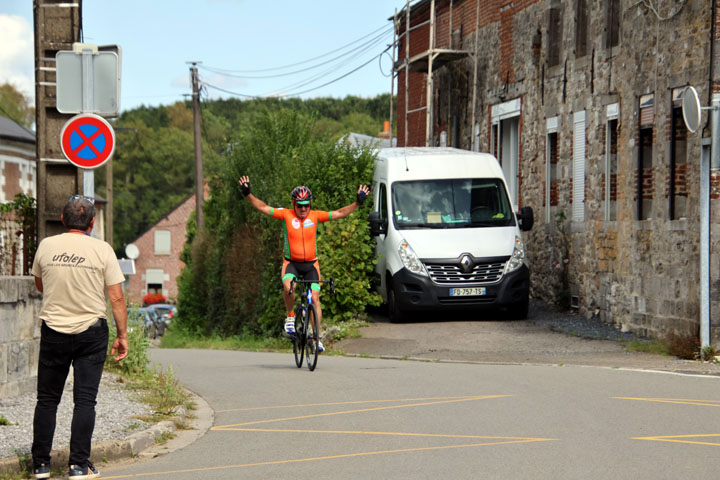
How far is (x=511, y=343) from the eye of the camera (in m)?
17.2

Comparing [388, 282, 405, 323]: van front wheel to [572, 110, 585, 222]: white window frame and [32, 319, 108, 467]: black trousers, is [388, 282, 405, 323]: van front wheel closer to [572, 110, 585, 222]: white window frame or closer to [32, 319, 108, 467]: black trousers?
[572, 110, 585, 222]: white window frame

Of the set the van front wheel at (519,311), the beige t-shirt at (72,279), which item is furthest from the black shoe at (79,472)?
the van front wheel at (519,311)

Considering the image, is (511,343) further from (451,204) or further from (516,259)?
(451,204)

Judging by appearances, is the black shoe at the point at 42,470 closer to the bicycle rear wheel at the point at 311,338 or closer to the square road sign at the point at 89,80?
the square road sign at the point at 89,80

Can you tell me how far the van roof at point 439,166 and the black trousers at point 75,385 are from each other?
13.3 m

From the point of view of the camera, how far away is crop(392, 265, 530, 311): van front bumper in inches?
752

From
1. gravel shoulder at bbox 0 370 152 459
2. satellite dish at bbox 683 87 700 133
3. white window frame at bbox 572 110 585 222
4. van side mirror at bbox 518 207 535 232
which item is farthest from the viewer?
white window frame at bbox 572 110 585 222

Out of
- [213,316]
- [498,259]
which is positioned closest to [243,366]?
[498,259]

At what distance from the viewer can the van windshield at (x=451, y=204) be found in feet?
65.1

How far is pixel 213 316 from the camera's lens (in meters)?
31.1

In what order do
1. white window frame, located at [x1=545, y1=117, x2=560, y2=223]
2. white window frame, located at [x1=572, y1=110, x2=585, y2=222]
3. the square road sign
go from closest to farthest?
1. the square road sign
2. white window frame, located at [x1=572, y1=110, x2=585, y2=222]
3. white window frame, located at [x1=545, y1=117, x2=560, y2=223]

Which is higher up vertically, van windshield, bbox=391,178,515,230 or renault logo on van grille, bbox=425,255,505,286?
van windshield, bbox=391,178,515,230

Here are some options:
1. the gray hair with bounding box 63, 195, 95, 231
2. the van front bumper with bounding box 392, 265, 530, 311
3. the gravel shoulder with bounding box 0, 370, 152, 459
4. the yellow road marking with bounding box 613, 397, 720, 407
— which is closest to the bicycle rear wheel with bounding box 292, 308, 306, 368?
the gravel shoulder with bounding box 0, 370, 152, 459

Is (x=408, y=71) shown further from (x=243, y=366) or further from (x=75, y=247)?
(x=75, y=247)
